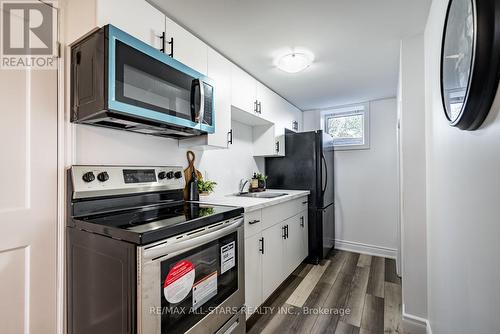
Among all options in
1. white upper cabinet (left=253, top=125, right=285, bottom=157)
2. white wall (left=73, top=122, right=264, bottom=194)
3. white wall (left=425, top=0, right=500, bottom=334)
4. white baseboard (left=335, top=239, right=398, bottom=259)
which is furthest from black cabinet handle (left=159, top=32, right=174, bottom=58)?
white baseboard (left=335, top=239, right=398, bottom=259)

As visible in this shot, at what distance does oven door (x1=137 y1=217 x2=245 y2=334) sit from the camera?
1.00 m

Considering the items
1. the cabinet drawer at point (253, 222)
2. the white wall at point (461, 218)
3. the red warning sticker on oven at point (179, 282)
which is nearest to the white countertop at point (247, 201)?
the cabinet drawer at point (253, 222)

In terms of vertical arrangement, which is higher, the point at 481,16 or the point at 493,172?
the point at 481,16

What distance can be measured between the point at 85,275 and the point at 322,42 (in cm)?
216

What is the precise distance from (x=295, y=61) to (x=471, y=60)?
5.18ft

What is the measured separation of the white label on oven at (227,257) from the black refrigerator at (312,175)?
5.82 ft

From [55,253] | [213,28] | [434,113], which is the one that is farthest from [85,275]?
[434,113]

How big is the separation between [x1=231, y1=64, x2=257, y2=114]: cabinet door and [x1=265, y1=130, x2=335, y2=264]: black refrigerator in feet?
3.12

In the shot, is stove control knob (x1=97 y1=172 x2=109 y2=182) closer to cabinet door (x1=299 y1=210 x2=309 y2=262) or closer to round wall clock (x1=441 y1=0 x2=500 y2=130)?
round wall clock (x1=441 y1=0 x2=500 y2=130)

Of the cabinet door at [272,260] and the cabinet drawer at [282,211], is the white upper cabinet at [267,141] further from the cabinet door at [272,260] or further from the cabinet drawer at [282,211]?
the cabinet door at [272,260]

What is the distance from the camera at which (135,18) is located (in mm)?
1337

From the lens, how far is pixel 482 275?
0.73 meters

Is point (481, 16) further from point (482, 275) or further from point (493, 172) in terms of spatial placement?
point (482, 275)

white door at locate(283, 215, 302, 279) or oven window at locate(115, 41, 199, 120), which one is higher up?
oven window at locate(115, 41, 199, 120)
